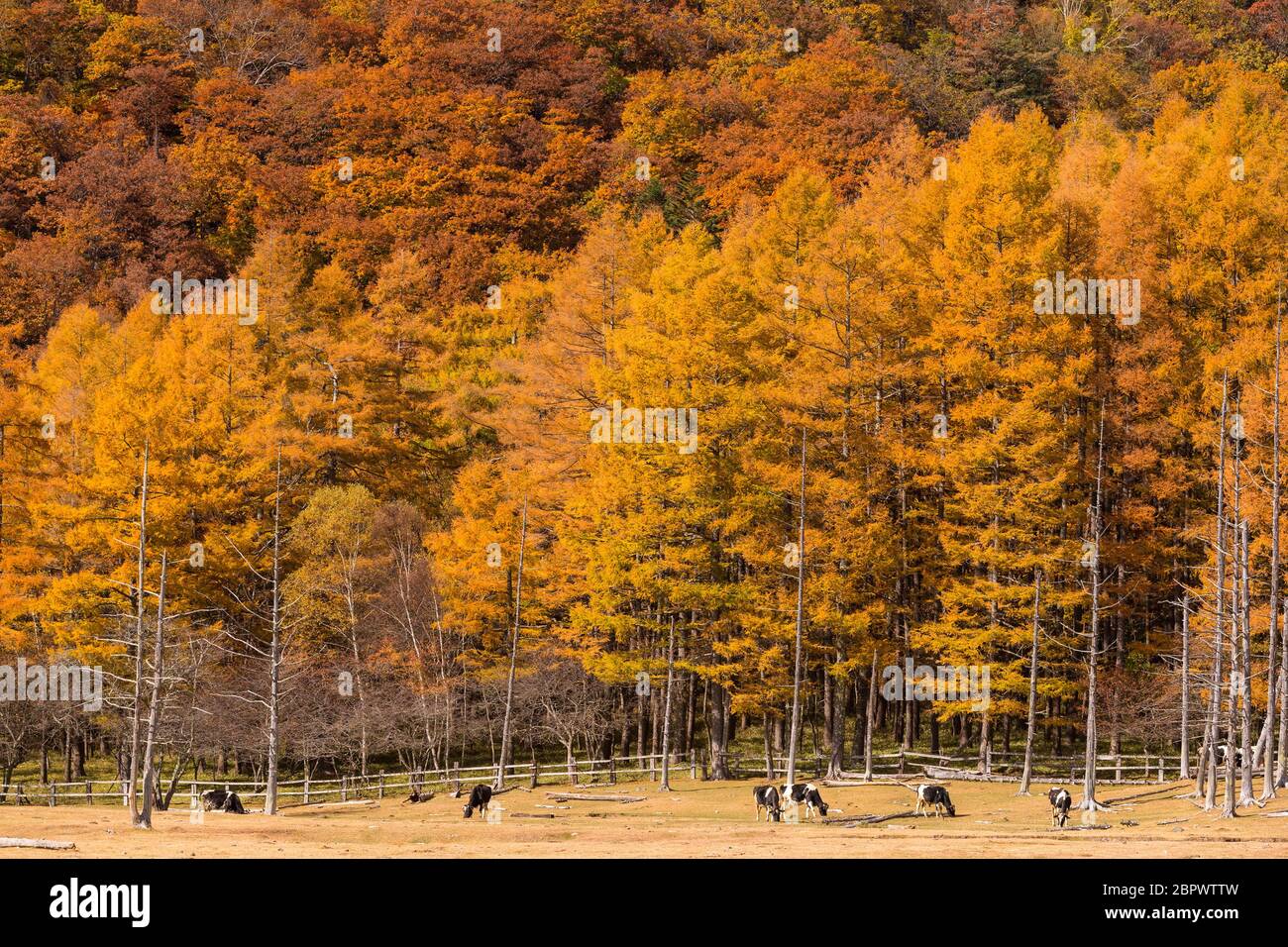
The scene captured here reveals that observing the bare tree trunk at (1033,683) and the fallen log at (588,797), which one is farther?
the fallen log at (588,797)

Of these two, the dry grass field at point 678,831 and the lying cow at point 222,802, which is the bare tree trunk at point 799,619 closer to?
the dry grass field at point 678,831

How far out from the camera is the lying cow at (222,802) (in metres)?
38.1

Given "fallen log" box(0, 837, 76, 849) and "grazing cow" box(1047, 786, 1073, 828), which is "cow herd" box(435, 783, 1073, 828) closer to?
"grazing cow" box(1047, 786, 1073, 828)

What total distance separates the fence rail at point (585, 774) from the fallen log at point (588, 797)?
2226mm

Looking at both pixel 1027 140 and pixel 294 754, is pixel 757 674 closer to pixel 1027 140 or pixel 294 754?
pixel 294 754

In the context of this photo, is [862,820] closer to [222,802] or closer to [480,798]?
[480,798]

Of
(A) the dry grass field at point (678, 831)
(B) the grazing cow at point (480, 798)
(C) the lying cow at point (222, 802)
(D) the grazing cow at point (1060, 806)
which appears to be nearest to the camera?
(A) the dry grass field at point (678, 831)

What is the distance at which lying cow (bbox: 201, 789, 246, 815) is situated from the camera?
3806 centimetres

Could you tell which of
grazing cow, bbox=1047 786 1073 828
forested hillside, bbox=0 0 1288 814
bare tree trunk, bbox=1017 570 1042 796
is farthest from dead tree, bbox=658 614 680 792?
grazing cow, bbox=1047 786 1073 828

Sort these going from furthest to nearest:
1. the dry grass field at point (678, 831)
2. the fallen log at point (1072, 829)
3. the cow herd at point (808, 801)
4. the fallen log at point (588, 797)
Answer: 1. the fallen log at point (588, 797)
2. the cow herd at point (808, 801)
3. the fallen log at point (1072, 829)
4. the dry grass field at point (678, 831)

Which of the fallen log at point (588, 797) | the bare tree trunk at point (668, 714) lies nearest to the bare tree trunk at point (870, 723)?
the bare tree trunk at point (668, 714)

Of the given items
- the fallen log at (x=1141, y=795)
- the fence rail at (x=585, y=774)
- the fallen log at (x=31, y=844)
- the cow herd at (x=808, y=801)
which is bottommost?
the fence rail at (x=585, y=774)

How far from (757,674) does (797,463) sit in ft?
18.9

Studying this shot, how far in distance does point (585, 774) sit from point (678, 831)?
45.0ft
